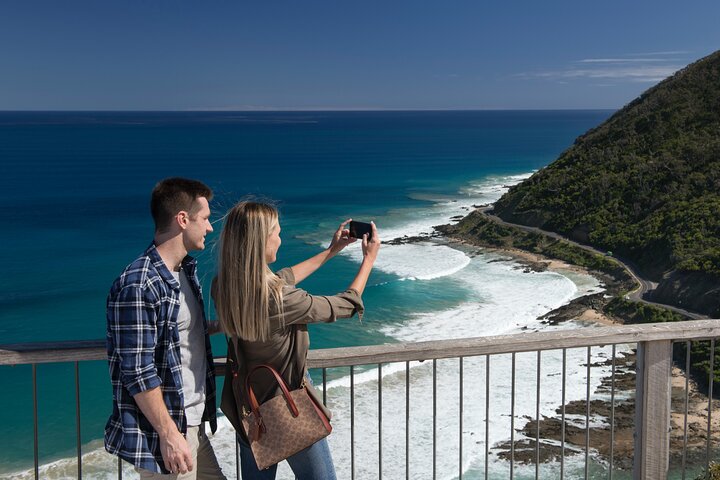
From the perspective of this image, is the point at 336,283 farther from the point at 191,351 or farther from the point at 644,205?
the point at 191,351

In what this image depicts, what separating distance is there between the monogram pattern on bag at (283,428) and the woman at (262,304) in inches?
2.2

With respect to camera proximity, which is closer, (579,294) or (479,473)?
(479,473)

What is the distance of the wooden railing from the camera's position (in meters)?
3.38

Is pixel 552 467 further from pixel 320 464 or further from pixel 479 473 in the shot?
pixel 320 464

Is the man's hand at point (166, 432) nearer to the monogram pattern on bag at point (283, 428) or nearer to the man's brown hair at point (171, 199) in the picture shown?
the monogram pattern on bag at point (283, 428)

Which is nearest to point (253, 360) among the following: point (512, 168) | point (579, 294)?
point (579, 294)

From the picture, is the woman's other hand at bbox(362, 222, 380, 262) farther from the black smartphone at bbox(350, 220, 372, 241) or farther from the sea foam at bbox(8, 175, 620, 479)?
the sea foam at bbox(8, 175, 620, 479)

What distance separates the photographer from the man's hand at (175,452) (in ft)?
9.46

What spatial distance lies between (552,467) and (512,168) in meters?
84.5

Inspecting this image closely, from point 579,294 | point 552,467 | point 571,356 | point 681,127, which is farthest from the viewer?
point 681,127

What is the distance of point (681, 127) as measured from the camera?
170 feet

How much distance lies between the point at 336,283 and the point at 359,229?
3559cm

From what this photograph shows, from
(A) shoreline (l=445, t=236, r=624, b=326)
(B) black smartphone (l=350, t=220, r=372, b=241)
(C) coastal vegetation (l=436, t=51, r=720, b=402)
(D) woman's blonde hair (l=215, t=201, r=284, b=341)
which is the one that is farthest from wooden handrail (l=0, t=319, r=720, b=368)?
(A) shoreline (l=445, t=236, r=624, b=326)

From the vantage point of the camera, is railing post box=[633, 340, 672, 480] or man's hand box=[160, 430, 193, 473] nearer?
man's hand box=[160, 430, 193, 473]
